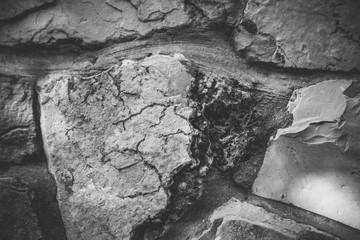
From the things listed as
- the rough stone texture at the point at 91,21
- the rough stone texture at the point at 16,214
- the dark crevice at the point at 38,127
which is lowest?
the rough stone texture at the point at 16,214

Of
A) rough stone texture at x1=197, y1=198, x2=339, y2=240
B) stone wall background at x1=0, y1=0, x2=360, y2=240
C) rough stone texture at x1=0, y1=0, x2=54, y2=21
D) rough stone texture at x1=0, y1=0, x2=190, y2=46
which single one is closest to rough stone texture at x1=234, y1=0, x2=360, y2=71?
stone wall background at x1=0, y1=0, x2=360, y2=240

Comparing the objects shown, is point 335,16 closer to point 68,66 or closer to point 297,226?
point 297,226

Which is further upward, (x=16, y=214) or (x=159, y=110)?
(x=159, y=110)

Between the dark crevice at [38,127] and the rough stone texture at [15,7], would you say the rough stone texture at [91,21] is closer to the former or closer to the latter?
the rough stone texture at [15,7]

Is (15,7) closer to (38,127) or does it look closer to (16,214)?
(38,127)

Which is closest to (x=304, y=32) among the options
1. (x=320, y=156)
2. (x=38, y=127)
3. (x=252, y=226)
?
(x=320, y=156)

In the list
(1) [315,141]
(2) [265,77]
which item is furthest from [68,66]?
(1) [315,141]

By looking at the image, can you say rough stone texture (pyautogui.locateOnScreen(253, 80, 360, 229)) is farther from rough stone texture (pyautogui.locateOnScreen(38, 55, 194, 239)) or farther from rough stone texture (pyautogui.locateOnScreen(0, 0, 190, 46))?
rough stone texture (pyautogui.locateOnScreen(0, 0, 190, 46))

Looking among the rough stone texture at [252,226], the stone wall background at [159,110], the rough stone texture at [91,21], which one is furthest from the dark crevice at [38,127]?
the rough stone texture at [252,226]
